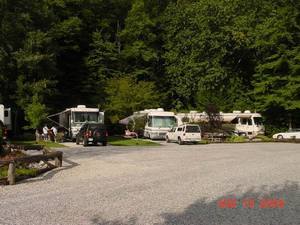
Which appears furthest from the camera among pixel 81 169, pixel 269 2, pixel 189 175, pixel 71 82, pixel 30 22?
pixel 71 82

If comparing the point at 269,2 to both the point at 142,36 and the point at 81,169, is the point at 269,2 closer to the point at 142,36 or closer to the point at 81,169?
the point at 142,36

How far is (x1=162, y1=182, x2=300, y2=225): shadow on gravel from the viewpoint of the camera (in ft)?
30.0

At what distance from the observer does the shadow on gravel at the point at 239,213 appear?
360 inches

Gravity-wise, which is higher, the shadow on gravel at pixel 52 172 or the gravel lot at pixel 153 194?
the shadow on gravel at pixel 52 172

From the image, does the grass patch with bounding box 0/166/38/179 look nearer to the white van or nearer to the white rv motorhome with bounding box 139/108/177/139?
the white van

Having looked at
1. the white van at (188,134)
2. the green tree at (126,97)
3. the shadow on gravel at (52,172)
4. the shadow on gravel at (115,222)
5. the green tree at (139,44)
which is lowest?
the shadow on gravel at (115,222)

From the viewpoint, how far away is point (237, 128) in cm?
5150

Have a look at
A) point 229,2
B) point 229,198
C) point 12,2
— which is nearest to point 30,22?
point 12,2

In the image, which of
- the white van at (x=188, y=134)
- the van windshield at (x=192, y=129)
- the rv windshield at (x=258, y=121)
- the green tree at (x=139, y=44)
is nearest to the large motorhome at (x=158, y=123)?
the white van at (x=188, y=134)

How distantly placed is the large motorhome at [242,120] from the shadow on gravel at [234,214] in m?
39.8

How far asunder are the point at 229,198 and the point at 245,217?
2243 millimetres

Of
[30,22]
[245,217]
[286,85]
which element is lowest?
[245,217]

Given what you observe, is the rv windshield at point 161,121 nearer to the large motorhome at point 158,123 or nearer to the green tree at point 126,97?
the large motorhome at point 158,123
